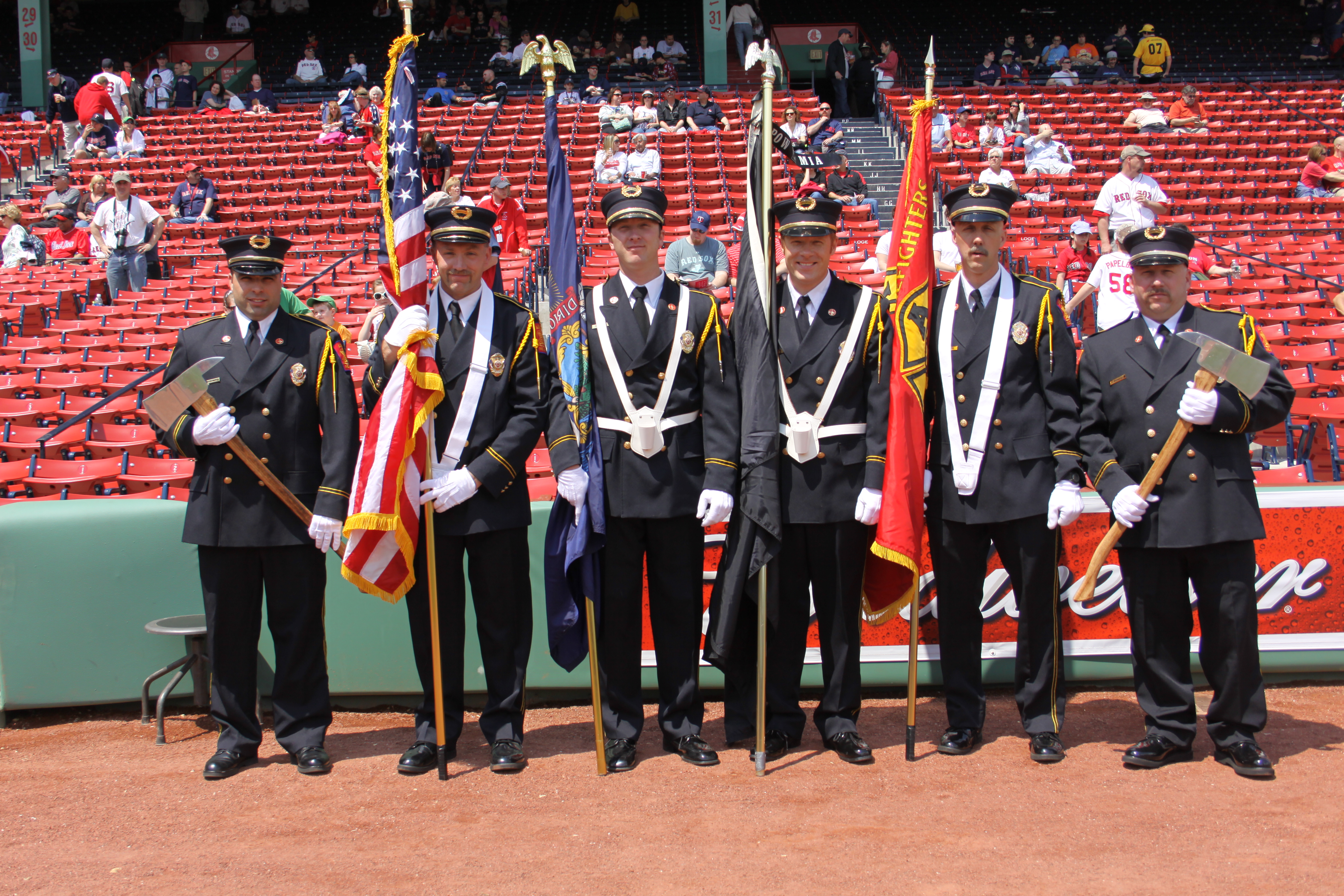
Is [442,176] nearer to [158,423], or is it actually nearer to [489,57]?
[158,423]

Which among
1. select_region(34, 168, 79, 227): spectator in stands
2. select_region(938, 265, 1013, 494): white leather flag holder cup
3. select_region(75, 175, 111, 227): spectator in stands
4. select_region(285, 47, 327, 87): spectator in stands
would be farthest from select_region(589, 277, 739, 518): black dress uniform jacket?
select_region(285, 47, 327, 87): spectator in stands

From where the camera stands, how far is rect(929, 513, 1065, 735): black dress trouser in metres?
4.13

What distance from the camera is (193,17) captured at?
25781 mm

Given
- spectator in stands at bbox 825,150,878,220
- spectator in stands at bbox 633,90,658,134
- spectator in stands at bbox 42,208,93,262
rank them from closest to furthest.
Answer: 1. spectator in stands at bbox 825,150,878,220
2. spectator in stands at bbox 42,208,93,262
3. spectator in stands at bbox 633,90,658,134

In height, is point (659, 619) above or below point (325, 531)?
below

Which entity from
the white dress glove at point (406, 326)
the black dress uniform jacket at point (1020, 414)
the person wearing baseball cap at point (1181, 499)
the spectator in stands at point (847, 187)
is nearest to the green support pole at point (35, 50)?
the spectator in stands at point (847, 187)

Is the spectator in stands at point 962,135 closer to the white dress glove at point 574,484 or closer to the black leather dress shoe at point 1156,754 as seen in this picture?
the black leather dress shoe at point 1156,754

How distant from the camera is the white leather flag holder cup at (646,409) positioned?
4113mm

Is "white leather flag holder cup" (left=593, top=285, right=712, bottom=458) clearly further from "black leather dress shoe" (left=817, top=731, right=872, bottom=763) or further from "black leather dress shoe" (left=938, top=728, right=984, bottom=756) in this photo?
"black leather dress shoe" (left=938, top=728, right=984, bottom=756)

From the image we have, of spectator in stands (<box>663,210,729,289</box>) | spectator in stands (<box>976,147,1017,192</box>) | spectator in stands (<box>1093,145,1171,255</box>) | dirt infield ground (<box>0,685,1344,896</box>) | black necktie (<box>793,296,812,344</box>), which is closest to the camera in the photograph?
dirt infield ground (<box>0,685,1344,896</box>)

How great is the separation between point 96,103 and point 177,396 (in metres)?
18.1

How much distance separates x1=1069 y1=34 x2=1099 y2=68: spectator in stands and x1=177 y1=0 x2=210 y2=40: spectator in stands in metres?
20.2

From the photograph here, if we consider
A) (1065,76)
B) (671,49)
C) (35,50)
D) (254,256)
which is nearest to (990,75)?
(1065,76)

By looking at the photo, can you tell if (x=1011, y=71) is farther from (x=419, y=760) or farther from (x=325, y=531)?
(x=419, y=760)
